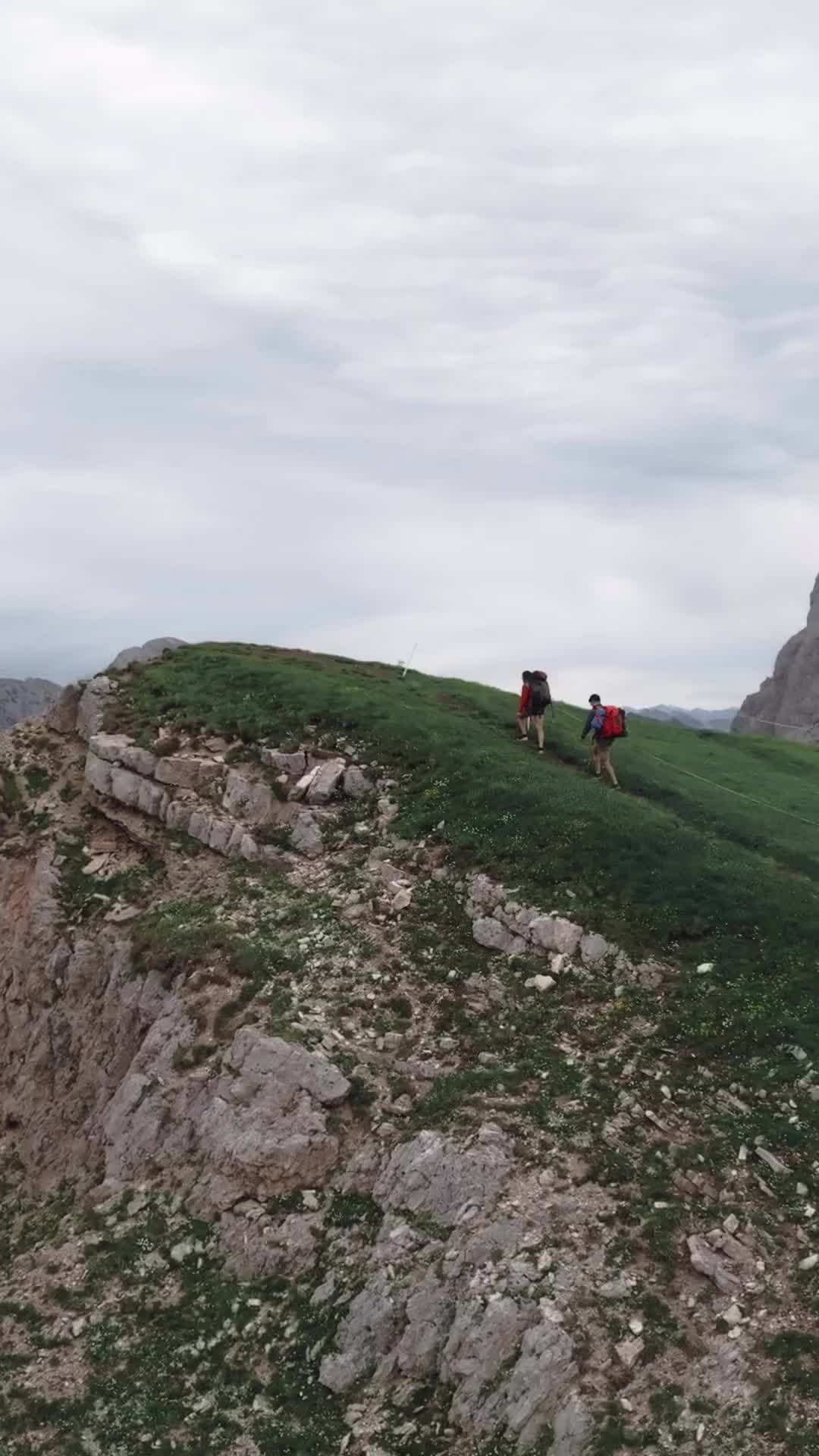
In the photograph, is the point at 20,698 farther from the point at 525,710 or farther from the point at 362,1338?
the point at 362,1338

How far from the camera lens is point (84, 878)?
2809 cm

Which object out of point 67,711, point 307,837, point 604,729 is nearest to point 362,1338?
point 307,837

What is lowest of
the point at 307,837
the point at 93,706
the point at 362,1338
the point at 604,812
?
the point at 362,1338

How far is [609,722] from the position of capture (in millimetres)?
30047

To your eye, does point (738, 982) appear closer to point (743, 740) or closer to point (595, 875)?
→ point (595, 875)

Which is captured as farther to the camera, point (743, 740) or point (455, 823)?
point (743, 740)

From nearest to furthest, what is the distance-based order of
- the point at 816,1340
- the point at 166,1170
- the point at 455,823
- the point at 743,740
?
the point at 816,1340 < the point at 166,1170 < the point at 455,823 < the point at 743,740

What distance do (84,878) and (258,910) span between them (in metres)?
5.77

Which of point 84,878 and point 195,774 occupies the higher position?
point 195,774

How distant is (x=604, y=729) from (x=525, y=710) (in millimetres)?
3579

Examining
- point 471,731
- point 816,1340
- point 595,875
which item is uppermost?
point 471,731

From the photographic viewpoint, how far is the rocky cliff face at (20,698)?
182m

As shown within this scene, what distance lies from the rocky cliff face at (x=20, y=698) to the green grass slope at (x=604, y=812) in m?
152

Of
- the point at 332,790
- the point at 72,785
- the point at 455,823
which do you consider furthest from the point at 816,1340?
the point at 72,785
